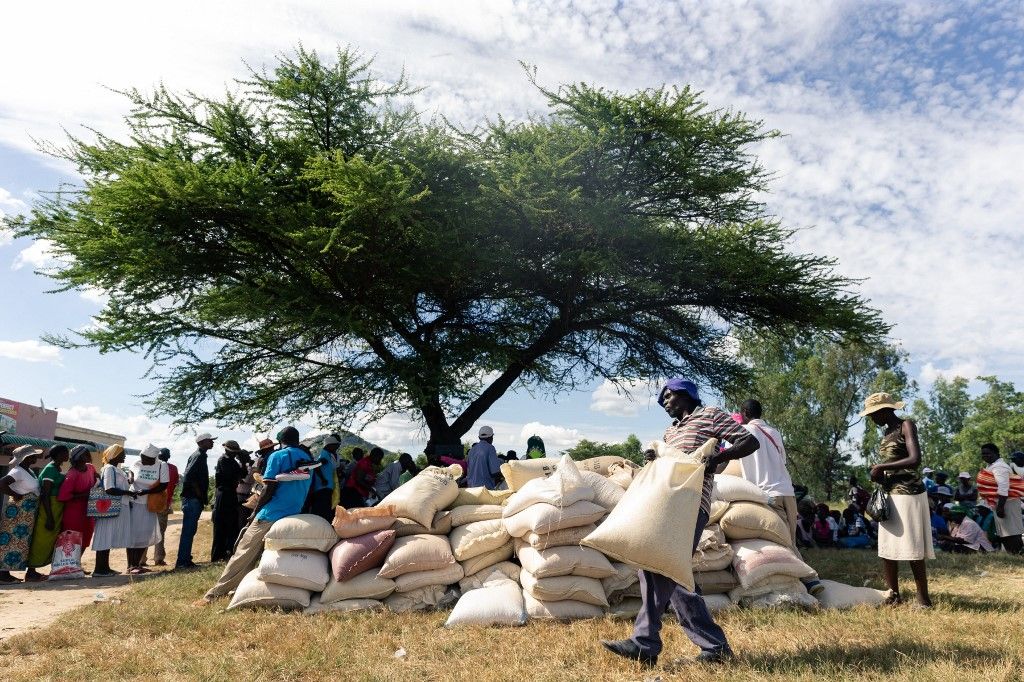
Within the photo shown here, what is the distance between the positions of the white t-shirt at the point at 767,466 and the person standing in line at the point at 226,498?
6927mm

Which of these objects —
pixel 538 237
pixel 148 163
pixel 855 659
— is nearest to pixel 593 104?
pixel 538 237

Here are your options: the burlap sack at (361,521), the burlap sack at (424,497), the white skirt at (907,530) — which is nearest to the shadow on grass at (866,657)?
the white skirt at (907,530)

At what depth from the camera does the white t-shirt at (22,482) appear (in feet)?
28.2

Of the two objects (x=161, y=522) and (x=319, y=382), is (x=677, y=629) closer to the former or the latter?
(x=161, y=522)

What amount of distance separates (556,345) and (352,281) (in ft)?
17.4

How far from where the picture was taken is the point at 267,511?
22.0 ft

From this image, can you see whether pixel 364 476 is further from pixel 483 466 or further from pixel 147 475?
pixel 147 475

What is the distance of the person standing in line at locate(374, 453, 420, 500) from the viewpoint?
10.5 m

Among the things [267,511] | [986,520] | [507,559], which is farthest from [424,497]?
[986,520]

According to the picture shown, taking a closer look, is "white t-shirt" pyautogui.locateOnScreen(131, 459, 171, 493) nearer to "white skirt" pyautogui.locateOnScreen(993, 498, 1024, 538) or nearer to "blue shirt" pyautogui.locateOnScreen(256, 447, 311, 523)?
"blue shirt" pyautogui.locateOnScreen(256, 447, 311, 523)

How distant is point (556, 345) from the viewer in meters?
16.6

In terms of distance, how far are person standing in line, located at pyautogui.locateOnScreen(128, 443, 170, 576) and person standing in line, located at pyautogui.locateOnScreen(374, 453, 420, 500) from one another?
10.0ft

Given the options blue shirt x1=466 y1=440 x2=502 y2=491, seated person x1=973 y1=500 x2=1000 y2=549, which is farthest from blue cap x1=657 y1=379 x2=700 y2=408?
seated person x1=973 y1=500 x2=1000 y2=549

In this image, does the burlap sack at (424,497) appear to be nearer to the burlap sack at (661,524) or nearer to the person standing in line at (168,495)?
the burlap sack at (661,524)
